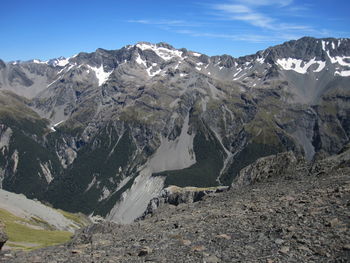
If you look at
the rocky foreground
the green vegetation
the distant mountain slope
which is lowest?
the distant mountain slope

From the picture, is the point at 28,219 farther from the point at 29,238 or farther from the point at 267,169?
the point at 267,169

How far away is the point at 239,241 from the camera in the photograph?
25531 millimetres

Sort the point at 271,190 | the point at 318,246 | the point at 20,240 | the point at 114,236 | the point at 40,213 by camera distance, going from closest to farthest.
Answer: the point at 318,246 < the point at 114,236 < the point at 271,190 < the point at 20,240 < the point at 40,213

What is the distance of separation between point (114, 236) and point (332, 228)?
1704 cm

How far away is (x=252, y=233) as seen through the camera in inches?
1049

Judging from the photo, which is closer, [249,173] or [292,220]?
[292,220]

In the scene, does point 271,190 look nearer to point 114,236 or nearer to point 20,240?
point 114,236

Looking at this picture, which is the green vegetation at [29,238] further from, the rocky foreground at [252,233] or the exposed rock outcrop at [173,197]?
the rocky foreground at [252,233]

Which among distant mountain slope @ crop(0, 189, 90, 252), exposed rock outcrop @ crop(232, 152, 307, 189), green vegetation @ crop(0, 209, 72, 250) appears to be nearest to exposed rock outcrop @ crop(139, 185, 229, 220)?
distant mountain slope @ crop(0, 189, 90, 252)

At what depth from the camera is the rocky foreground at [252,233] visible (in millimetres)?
23109

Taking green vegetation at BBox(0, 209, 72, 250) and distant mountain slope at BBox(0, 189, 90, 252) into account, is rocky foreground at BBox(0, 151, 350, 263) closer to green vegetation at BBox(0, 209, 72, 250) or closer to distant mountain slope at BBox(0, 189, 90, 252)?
green vegetation at BBox(0, 209, 72, 250)

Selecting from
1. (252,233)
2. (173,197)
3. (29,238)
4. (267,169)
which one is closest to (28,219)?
(173,197)

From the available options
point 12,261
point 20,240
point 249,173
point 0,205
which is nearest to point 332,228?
point 12,261

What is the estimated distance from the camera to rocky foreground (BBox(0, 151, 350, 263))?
23109 mm
